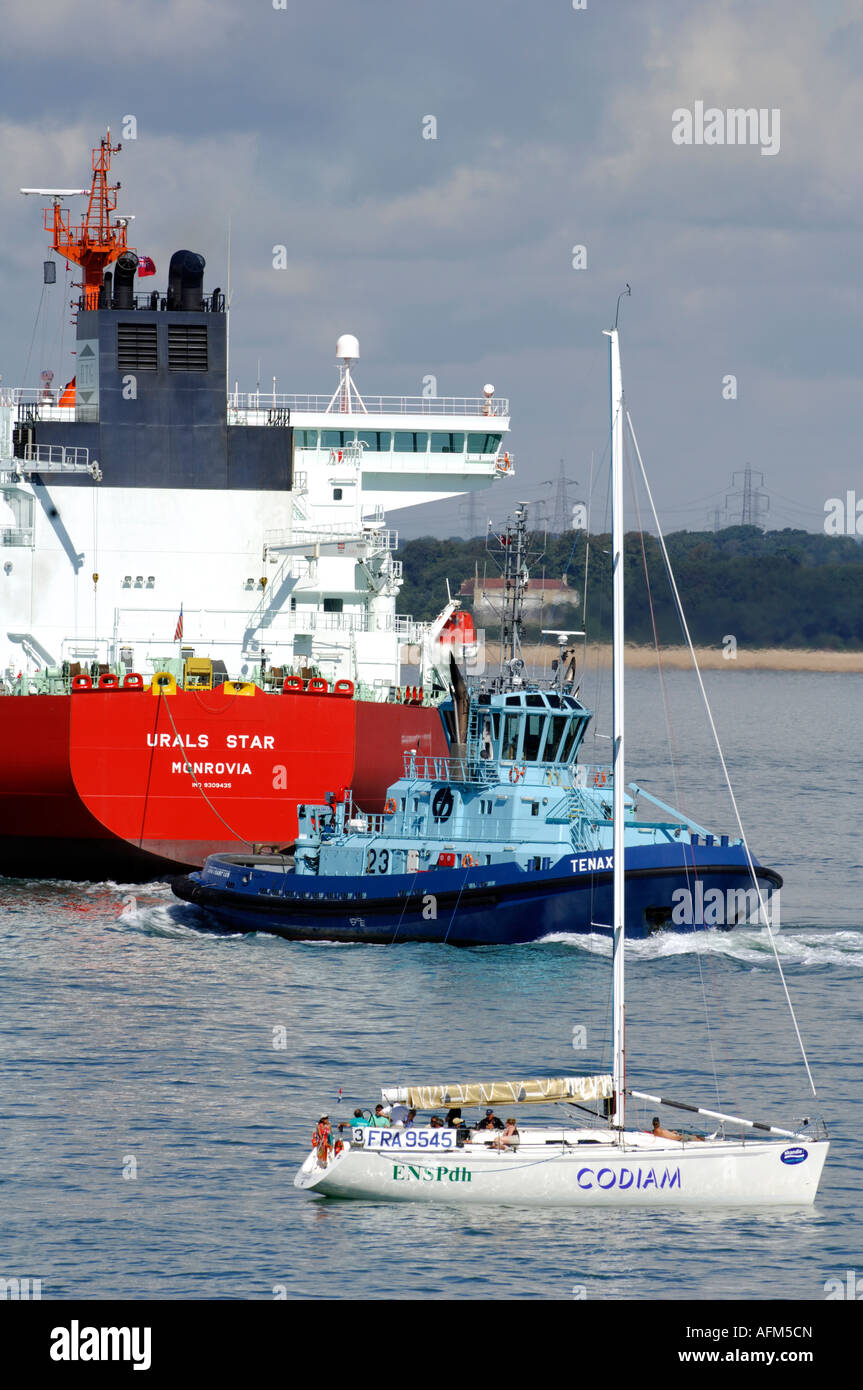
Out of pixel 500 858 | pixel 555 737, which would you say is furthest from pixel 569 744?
pixel 500 858

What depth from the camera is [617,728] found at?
26125 millimetres

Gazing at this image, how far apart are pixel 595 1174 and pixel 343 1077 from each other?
631 cm

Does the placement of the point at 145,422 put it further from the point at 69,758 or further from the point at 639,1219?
the point at 639,1219

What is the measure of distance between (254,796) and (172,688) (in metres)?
3.54

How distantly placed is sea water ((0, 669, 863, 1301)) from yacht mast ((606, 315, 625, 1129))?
7.25 feet

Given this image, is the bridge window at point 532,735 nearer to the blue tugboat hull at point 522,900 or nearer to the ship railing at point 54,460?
the blue tugboat hull at point 522,900

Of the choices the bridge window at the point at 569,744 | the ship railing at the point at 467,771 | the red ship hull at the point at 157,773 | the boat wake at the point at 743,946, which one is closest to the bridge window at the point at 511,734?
the ship railing at the point at 467,771

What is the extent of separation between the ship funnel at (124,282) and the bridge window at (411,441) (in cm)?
1049

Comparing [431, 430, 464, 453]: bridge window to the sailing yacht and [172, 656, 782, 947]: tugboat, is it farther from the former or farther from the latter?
the sailing yacht

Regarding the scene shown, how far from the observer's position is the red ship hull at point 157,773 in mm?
45719

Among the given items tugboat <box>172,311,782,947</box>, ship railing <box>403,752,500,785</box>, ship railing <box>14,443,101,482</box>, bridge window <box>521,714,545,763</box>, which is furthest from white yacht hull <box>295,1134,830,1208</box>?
ship railing <box>14,443,101,482</box>

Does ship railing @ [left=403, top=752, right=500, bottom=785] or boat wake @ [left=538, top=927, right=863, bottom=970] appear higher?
ship railing @ [left=403, top=752, right=500, bottom=785]

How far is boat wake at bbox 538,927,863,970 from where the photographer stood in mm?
39438
